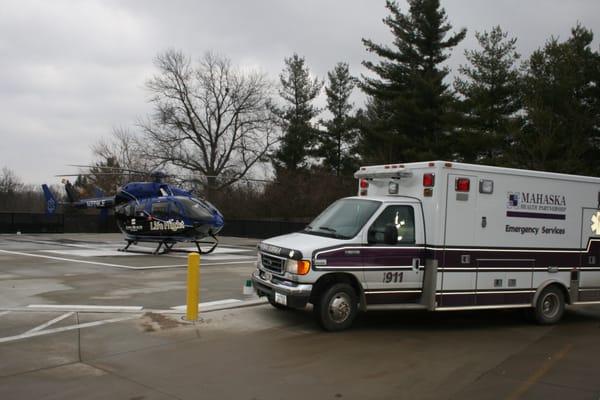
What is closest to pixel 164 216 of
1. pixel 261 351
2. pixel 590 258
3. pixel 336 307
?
pixel 336 307

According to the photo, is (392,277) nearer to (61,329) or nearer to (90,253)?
(61,329)

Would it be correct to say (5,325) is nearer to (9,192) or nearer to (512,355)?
(512,355)

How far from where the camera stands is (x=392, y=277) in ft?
29.2

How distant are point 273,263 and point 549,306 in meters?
5.30

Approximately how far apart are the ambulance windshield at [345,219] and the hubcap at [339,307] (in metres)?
0.95

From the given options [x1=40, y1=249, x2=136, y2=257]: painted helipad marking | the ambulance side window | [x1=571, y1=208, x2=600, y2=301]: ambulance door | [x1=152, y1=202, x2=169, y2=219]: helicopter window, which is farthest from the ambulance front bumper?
[x1=40, y1=249, x2=136, y2=257]: painted helipad marking

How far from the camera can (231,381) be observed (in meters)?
6.20

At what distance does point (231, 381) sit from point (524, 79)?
33.8m

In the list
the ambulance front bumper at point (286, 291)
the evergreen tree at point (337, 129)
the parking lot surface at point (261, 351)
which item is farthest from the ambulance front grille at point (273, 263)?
the evergreen tree at point (337, 129)

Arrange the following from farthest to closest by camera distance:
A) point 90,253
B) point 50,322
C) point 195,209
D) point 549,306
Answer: point 195,209
point 90,253
point 549,306
point 50,322

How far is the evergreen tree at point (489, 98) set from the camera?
114 feet

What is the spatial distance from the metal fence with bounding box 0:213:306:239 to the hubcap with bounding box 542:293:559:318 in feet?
75.7

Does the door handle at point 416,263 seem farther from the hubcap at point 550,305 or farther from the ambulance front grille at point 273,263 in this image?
the hubcap at point 550,305

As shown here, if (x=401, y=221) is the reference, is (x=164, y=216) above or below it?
below
